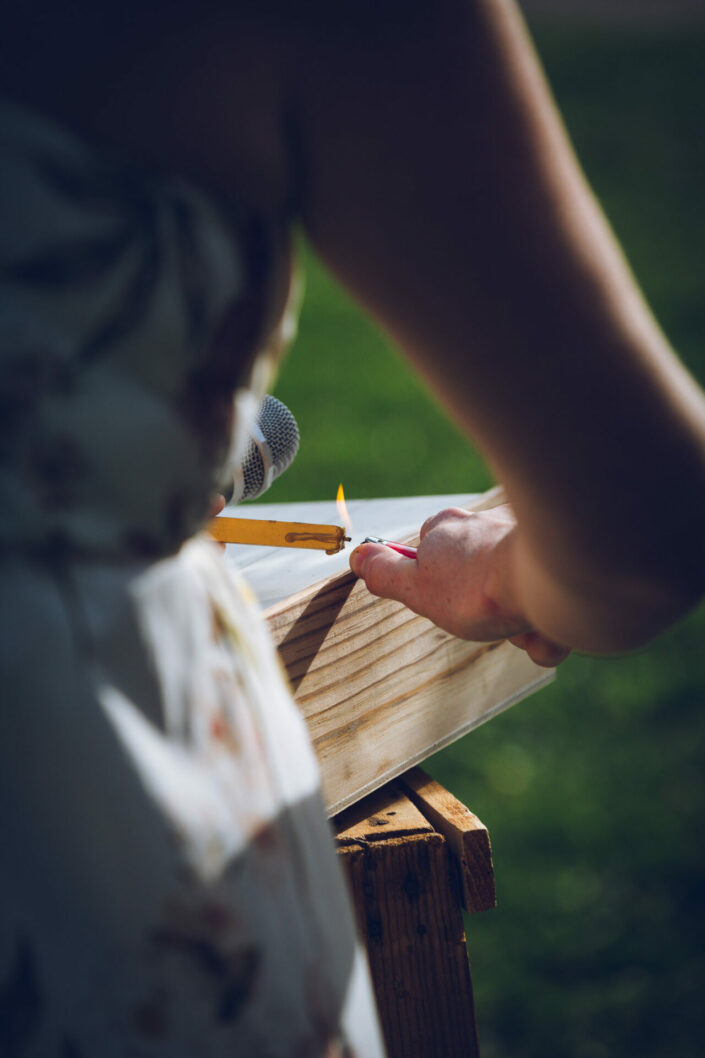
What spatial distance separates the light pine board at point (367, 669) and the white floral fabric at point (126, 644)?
43 centimetres

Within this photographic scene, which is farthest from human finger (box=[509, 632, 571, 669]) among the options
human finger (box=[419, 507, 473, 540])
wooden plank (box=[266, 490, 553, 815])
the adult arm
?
the adult arm

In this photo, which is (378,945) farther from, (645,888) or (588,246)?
(645,888)

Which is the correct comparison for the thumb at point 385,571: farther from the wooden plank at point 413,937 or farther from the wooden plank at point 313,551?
the wooden plank at point 413,937

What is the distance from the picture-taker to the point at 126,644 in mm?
416

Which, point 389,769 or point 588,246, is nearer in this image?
point 588,246

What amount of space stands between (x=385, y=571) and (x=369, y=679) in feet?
0.56

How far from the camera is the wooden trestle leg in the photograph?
948mm

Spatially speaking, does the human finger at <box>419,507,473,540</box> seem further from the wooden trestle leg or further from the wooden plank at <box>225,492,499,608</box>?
the wooden trestle leg

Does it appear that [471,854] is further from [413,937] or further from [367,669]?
[367,669]

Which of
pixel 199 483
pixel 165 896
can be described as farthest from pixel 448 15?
pixel 165 896

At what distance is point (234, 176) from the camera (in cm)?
40

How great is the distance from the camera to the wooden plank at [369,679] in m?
0.91

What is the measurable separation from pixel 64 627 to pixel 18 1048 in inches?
7.1

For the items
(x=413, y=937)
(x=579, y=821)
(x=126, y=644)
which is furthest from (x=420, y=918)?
(x=579, y=821)
